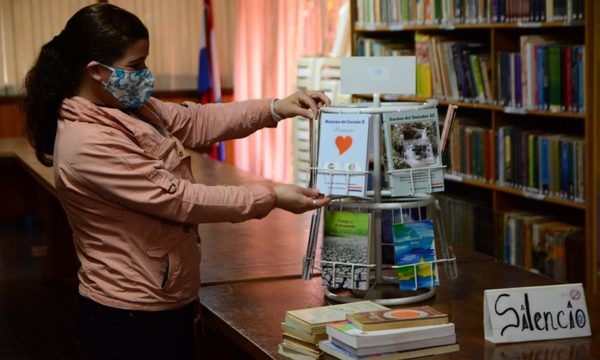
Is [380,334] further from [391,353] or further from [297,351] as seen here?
[297,351]

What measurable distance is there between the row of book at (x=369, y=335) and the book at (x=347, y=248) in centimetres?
19

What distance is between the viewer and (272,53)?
27.0 ft

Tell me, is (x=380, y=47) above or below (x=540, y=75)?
above

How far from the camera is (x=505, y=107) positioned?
4637mm

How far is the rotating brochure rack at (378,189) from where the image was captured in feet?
7.00

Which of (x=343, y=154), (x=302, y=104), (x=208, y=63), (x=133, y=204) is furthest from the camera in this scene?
(x=208, y=63)

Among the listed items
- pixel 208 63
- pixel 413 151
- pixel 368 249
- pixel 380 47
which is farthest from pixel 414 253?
pixel 208 63

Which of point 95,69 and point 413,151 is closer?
point 95,69

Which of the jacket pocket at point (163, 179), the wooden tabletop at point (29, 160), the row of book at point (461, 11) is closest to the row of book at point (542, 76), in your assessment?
the row of book at point (461, 11)

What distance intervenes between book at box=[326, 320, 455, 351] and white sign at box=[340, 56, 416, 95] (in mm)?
589

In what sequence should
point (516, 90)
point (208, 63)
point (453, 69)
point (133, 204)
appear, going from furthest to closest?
point (208, 63)
point (453, 69)
point (516, 90)
point (133, 204)

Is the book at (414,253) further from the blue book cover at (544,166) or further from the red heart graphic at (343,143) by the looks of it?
the blue book cover at (544,166)

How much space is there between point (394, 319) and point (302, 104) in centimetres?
75

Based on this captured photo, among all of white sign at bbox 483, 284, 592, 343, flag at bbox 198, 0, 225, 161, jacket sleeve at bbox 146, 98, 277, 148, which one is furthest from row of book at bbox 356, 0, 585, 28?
flag at bbox 198, 0, 225, 161
